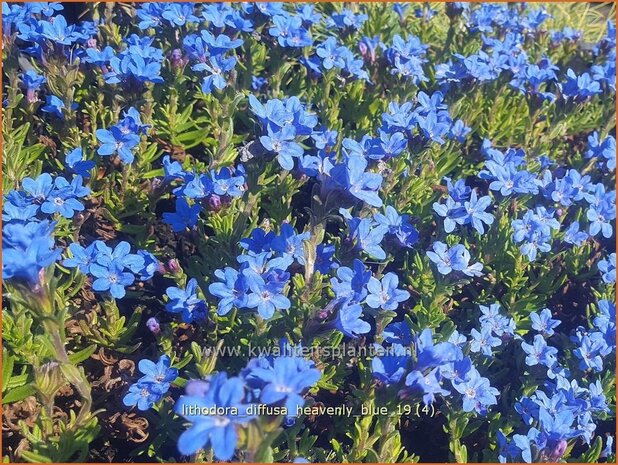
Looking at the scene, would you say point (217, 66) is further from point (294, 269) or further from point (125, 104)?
point (294, 269)

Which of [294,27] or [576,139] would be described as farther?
[576,139]

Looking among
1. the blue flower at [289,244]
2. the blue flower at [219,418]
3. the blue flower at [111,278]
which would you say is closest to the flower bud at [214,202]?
the blue flower at [289,244]

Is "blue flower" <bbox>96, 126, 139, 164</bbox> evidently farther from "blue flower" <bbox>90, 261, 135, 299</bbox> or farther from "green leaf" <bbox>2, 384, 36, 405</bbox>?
"green leaf" <bbox>2, 384, 36, 405</bbox>

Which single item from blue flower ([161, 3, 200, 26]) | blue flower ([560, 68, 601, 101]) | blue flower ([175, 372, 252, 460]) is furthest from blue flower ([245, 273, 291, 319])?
blue flower ([560, 68, 601, 101])

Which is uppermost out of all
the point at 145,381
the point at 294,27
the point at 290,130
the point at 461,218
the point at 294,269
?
the point at 294,27

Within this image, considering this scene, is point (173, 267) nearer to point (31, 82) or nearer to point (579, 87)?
point (31, 82)

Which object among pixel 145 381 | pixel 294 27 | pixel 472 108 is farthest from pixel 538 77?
pixel 145 381

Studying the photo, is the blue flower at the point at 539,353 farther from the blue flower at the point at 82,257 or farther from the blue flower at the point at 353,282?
the blue flower at the point at 82,257
